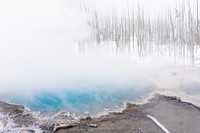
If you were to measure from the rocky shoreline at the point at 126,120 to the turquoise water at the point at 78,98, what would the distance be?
727mm

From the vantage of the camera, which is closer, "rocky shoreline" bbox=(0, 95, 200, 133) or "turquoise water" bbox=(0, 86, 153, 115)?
"rocky shoreline" bbox=(0, 95, 200, 133)

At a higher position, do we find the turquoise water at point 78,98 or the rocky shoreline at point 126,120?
the rocky shoreline at point 126,120

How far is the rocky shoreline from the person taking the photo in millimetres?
6871

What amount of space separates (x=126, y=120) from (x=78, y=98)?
10.7ft

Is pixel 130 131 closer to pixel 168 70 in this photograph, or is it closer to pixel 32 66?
pixel 168 70

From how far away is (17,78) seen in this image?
45.6 feet

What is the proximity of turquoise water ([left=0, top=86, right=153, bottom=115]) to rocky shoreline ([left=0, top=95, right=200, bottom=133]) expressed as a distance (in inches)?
28.6

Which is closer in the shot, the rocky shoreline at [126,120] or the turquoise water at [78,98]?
the rocky shoreline at [126,120]

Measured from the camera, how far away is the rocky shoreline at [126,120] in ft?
22.5

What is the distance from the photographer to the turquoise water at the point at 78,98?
30.2ft

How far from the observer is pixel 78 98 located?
10352mm

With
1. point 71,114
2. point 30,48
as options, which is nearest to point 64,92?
point 71,114

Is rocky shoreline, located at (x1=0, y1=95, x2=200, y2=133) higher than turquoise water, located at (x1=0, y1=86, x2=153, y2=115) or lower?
higher

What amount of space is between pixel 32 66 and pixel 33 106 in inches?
327
